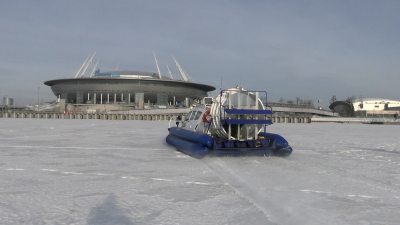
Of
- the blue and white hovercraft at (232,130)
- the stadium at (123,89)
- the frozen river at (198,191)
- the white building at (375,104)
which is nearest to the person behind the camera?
the frozen river at (198,191)

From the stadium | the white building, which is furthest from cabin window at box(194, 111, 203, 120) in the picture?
the white building

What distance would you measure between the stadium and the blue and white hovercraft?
91.9 metres

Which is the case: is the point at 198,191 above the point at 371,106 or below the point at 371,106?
below

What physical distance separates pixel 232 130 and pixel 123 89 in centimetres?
9826

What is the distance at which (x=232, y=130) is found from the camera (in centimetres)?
1137

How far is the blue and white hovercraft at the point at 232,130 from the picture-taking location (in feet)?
33.9

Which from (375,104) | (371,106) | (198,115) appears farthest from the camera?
(375,104)

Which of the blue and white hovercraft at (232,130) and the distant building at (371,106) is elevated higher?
the distant building at (371,106)

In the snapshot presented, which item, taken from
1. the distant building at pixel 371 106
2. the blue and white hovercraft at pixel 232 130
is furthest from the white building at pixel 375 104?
the blue and white hovercraft at pixel 232 130

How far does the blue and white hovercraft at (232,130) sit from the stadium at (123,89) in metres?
91.9

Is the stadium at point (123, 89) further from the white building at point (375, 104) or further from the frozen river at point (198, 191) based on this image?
the frozen river at point (198, 191)

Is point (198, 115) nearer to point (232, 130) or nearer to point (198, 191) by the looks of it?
point (232, 130)

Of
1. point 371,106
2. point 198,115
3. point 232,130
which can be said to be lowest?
point 232,130

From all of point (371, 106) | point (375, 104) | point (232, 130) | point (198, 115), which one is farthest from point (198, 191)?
point (375, 104)
